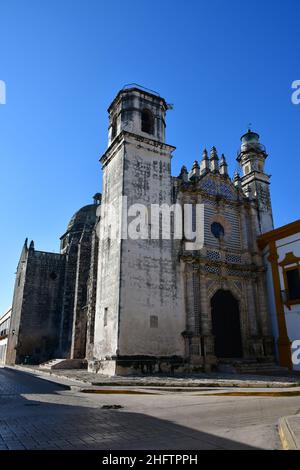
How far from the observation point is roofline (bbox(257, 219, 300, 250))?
19.0 metres

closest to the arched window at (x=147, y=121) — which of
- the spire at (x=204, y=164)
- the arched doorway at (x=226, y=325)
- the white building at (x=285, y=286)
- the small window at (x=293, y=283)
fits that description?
the spire at (x=204, y=164)

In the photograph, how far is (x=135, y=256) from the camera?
17281 mm

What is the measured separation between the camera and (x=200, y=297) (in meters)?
18.6

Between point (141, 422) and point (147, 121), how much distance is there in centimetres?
1837

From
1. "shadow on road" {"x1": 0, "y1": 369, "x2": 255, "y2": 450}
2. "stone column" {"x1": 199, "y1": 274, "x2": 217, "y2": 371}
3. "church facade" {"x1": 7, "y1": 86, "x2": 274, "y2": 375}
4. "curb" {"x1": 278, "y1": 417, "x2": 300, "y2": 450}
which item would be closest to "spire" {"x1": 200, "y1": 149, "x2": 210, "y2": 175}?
"church facade" {"x1": 7, "y1": 86, "x2": 274, "y2": 375}

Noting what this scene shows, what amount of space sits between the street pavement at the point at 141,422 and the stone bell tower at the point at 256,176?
50.1 feet

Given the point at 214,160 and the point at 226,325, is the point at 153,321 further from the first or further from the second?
the point at 214,160

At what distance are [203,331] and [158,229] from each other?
5754 mm

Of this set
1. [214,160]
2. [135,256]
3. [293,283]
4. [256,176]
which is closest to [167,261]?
[135,256]

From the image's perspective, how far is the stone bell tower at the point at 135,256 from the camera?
53.1ft

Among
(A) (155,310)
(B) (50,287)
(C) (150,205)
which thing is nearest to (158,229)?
(C) (150,205)

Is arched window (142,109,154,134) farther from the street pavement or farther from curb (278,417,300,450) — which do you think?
curb (278,417,300,450)

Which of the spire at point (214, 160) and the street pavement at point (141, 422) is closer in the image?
the street pavement at point (141, 422)

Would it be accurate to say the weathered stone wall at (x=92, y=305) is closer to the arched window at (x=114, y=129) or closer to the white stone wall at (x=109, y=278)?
the white stone wall at (x=109, y=278)
